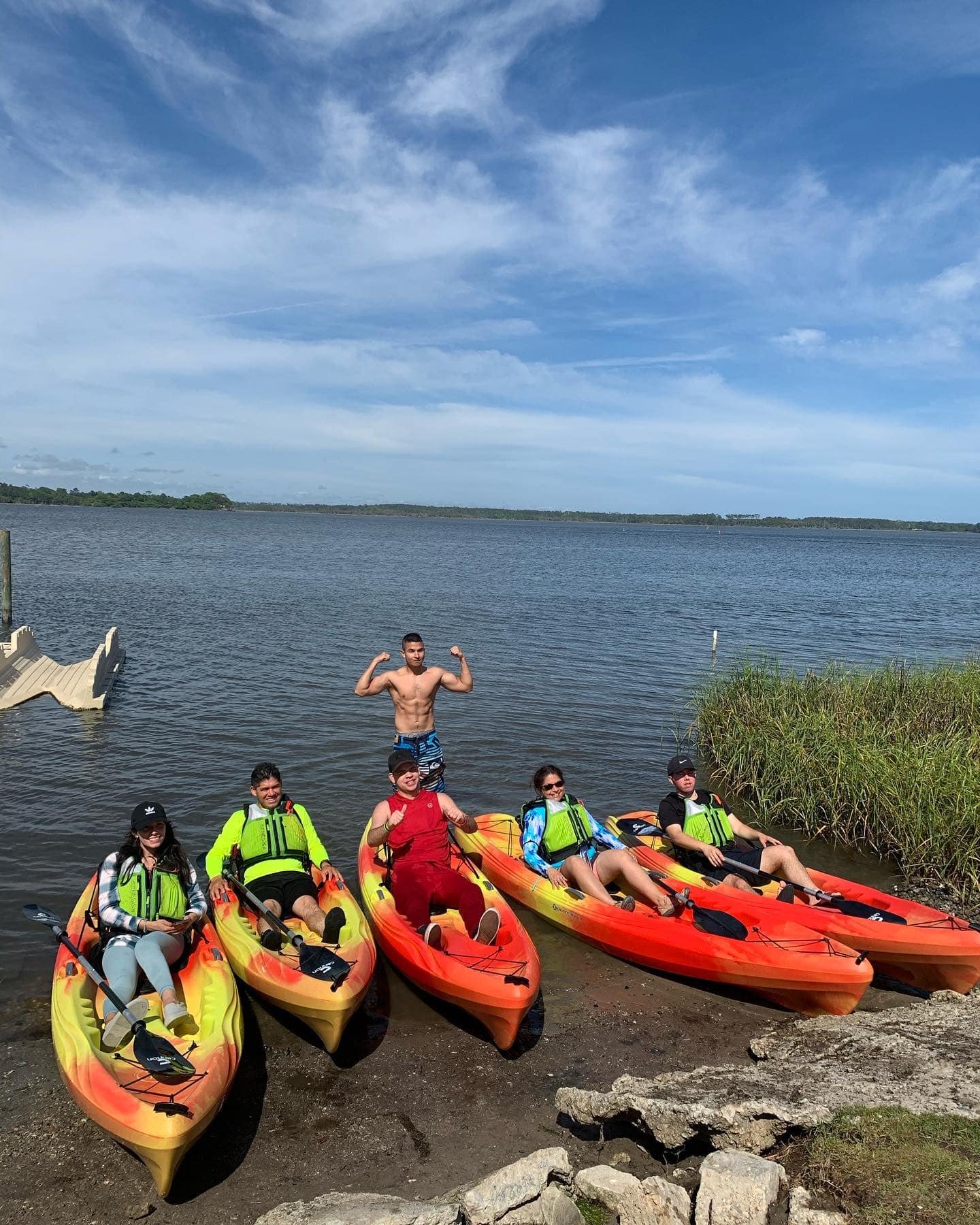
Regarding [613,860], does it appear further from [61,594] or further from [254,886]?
[61,594]

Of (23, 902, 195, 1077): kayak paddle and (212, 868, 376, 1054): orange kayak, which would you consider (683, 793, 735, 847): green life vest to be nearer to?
(212, 868, 376, 1054): orange kayak

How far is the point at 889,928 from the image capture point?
261 inches

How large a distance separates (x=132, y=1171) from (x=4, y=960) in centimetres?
295

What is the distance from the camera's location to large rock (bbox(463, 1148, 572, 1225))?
3.88m

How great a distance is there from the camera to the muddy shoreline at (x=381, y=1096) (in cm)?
467

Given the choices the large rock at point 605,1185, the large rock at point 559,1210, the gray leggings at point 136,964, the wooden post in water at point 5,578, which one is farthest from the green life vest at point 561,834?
the wooden post in water at point 5,578

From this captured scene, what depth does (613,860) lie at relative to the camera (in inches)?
300

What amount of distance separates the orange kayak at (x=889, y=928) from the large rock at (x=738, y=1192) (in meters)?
3.18

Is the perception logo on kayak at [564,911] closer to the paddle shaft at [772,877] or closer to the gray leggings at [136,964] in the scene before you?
the paddle shaft at [772,877]

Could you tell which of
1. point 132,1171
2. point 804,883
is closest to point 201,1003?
point 132,1171

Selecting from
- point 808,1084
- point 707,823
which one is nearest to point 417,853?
point 707,823

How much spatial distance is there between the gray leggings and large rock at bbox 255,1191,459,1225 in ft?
5.89

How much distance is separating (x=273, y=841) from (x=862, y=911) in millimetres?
4854

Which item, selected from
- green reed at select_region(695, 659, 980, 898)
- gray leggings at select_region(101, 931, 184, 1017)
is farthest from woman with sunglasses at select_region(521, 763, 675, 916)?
green reed at select_region(695, 659, 980, 898)
